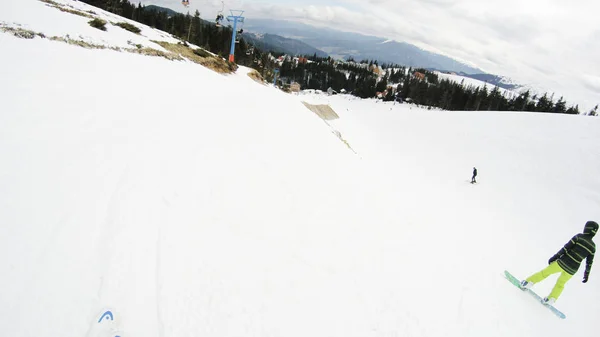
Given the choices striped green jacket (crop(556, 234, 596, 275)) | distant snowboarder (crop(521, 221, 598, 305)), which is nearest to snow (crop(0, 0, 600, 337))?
distant snowboarder (crop(521, 221, 598, 305))

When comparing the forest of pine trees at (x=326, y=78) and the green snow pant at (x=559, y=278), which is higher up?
the forest of pine trees at (x=326, y=78)

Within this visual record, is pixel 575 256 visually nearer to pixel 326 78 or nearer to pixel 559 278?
pixel 559 278

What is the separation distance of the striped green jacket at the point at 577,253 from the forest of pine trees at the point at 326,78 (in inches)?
2601

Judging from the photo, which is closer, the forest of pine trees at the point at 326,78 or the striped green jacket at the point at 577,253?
the striped green jacket at the point at 577,253

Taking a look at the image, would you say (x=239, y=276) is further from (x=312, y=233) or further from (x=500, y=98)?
(x=500, y=98)

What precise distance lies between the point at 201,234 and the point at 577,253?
9.59 m

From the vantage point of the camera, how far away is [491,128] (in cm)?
3950

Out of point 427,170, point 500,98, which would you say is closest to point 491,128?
point 427,170

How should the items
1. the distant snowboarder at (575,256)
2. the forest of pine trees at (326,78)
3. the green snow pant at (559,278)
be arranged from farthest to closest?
the forest of pine trees at (326,78), the green snow pant at (559,278), the distant snowboarder at (575,256)

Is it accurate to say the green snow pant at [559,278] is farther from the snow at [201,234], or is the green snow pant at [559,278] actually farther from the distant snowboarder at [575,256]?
the snow at [201,234]

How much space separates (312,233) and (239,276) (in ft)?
7.94

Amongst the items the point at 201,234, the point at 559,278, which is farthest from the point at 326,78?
the point at 201,234

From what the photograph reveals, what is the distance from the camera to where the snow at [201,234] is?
4195mm

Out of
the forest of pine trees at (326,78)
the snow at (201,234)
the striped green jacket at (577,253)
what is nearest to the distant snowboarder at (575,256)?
the striped green jacket at (577,253)
